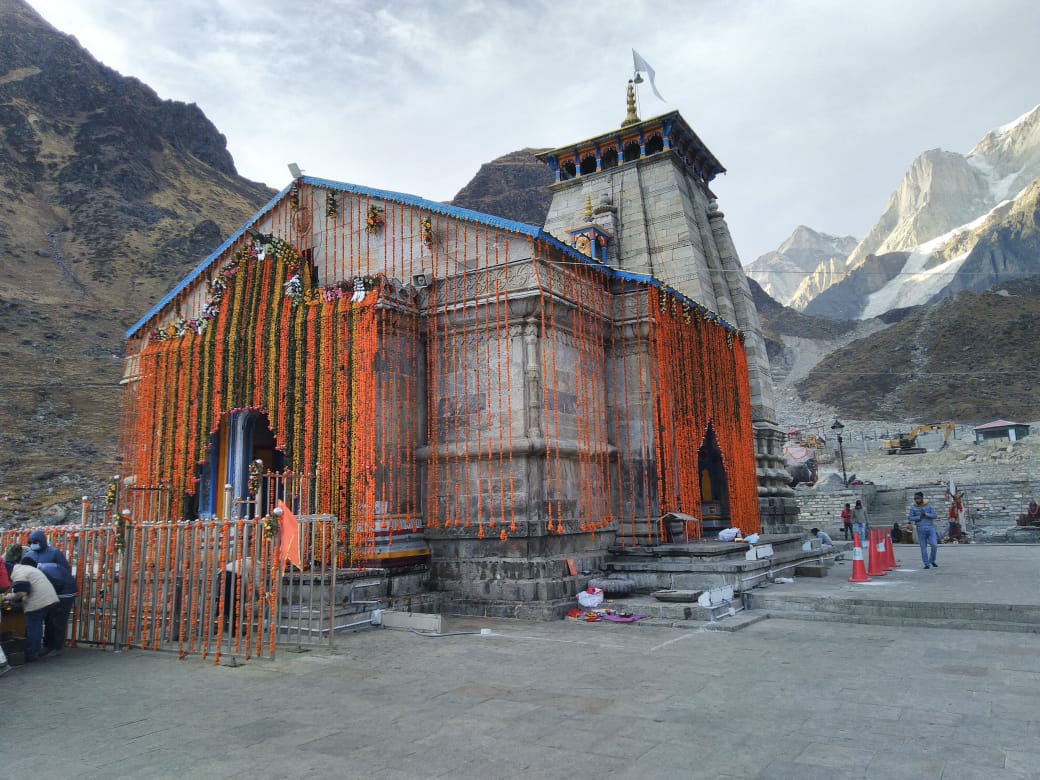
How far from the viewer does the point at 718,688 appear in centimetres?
634

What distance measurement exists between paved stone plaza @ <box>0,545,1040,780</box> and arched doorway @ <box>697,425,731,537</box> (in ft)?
25.5

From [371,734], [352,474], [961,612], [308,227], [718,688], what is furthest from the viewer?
[308,227]

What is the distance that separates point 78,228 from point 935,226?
17568cm

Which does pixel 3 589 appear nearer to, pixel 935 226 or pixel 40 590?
pixel 40 590

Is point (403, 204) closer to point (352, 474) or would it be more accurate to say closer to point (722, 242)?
point (352, 474)

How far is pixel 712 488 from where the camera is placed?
17.8 metres

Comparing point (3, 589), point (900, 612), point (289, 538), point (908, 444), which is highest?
point (908, 444)

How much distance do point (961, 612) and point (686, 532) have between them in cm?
495

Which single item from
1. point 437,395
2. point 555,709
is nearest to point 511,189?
point 437,395

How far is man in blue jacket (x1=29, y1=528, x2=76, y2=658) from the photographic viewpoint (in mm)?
8578

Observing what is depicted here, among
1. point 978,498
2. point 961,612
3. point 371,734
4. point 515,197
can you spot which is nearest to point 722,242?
point 961,612

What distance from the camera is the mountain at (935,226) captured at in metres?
135

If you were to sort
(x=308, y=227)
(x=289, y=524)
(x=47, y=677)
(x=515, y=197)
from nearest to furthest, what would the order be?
(x=47, y=677) → (x=289, y=524) → (x=308, y=227) → (x=515, y=197)

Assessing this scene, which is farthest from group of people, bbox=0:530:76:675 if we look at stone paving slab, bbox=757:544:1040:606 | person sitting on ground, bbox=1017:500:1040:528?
person sitting on ground, bbox=1017:500:1040:528
